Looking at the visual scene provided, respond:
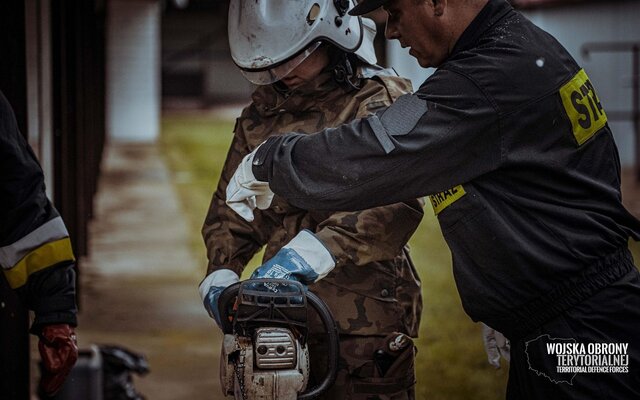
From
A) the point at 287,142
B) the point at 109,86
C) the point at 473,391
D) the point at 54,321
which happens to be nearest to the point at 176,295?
the point at 473,391

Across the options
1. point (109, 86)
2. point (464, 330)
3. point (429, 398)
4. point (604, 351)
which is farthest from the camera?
point (109, 86)

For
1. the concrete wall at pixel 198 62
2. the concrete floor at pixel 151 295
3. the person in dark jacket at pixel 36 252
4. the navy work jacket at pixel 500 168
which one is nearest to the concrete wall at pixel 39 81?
the concrete floor at pixel 151 295

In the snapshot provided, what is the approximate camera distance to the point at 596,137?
2.87m

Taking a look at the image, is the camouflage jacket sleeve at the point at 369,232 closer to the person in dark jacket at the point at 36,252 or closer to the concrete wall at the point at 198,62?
the person in dark jacket at the point at 36,252

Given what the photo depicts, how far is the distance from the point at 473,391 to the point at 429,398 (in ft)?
1.35

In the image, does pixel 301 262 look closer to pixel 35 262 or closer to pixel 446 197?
pixel 446 197

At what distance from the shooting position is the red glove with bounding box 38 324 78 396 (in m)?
3.54

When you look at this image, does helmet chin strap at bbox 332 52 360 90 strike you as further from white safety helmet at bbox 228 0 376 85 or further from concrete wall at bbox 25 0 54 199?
concrete wall at bbox 25 0 54 199

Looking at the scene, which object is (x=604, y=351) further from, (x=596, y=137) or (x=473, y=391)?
(x=473, y=391)

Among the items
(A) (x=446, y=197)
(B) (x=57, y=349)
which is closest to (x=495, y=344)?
(A) (x=446, y=197)

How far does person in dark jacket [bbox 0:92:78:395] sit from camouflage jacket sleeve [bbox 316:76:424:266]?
888 mm

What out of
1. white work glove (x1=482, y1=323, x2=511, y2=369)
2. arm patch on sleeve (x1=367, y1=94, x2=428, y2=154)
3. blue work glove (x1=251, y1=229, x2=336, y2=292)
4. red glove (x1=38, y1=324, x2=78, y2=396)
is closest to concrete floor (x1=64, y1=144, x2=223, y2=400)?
red glove (x1=38, y1=324, x2=78, y2=396)

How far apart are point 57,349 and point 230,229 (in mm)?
676

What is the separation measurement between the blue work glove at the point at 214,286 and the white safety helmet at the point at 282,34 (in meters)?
0.62
